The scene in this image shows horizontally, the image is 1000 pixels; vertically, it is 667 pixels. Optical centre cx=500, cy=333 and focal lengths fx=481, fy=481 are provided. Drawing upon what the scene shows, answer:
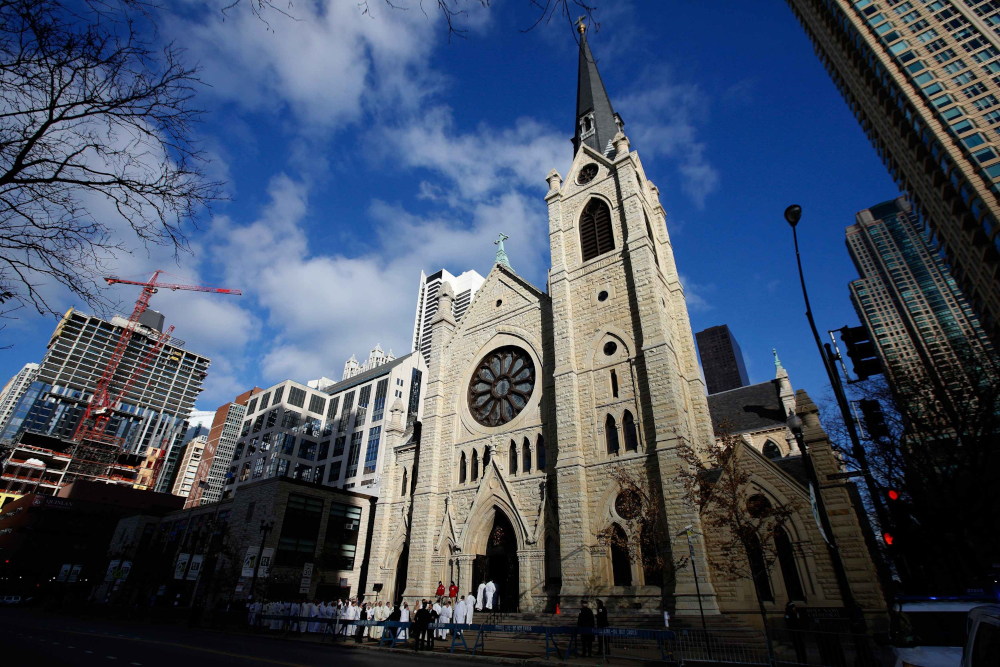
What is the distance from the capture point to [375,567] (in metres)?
25.8

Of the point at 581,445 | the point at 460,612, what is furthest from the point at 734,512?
the point at 460,612

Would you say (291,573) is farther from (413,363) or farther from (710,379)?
(710,379)

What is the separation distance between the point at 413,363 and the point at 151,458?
94.0 metres

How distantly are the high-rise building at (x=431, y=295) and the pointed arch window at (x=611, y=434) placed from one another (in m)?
106

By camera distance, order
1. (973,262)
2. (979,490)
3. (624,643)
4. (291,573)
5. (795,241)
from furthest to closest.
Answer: (973,262)
(291,573)
(979,490)
(624,643)
(795,241)

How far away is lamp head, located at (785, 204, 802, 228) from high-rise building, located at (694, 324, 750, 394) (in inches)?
4111

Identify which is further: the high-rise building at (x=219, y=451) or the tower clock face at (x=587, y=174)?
the high-rise building at (x=219, y=451)

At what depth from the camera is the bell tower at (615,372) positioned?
18.2m

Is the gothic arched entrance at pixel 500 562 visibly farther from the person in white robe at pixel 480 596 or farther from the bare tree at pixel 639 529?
the bare tree at pixel 639 529

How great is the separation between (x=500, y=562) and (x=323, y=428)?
62914mm

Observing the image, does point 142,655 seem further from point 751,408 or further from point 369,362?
point 369,362

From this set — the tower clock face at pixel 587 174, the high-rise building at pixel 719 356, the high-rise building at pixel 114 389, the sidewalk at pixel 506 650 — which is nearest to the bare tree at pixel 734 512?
the sidewalk at pixel 506 650

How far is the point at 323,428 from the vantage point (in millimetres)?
78188

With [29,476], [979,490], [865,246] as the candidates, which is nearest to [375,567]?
[979,490]
